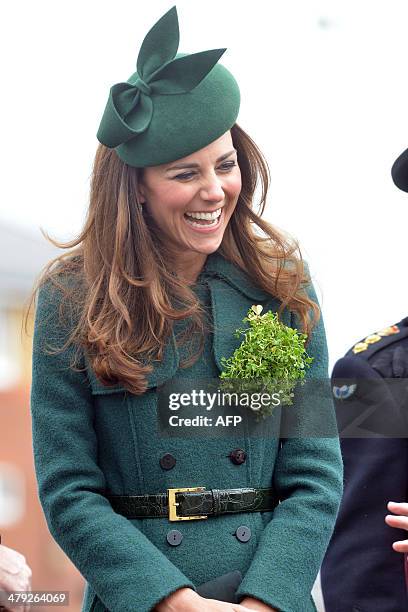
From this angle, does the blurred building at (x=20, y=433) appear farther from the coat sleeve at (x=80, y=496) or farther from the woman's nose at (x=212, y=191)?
the woman's nose at (x=212, y=191)

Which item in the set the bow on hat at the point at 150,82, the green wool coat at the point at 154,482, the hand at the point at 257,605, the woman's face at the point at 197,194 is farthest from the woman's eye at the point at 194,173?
the hand at the point at 257,605

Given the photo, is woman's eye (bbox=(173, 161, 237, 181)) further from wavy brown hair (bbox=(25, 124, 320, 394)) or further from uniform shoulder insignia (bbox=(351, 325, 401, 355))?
uniform shoulder insignia (bbox=(351, 325, 401, 355))

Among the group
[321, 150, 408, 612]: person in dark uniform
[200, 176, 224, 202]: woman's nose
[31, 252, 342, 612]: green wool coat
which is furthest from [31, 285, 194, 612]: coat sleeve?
[321, 150, 408, 612]: person in dark uniform

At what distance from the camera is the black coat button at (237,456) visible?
197 centimetres

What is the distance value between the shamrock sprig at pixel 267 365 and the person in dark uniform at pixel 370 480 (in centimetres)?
33

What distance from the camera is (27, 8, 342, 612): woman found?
6.23 ft

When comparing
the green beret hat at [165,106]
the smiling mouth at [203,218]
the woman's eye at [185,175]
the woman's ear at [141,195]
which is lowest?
the smiling mouth at [203,218]

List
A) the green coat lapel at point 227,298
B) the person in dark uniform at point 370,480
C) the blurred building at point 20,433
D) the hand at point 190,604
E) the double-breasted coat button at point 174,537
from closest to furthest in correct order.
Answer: the hand at point 190,604 < the double-breasted coat button at point 174,537 < the green coat lapel at point 227,298 < the person in dark uniform at point 370,480 < the blurred building at point 20,433

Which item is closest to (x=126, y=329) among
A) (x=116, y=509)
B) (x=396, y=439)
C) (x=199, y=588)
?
(x=116, y=509)

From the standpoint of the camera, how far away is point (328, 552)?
7.50ft

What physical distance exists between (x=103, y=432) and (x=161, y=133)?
553 millimetres

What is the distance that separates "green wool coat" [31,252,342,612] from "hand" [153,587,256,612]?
0.09ft

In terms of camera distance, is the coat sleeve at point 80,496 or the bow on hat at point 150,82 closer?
the coat sleeve at point 80,496

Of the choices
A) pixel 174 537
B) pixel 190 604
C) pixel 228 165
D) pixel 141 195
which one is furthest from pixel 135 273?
pixel 190 604
